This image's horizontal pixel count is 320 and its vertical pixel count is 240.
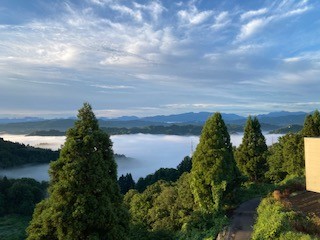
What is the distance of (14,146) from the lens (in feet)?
610

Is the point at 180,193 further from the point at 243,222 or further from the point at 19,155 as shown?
the point at 19,155

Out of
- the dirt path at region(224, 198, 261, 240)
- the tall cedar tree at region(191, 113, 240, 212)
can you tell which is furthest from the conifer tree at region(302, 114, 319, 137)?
the tall cedar tree at region(191, 113, 240, 212)

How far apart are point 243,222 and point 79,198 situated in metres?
14.1

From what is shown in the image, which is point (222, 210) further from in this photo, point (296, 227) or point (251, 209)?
point (296, 227)

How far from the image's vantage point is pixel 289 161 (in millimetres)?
40094

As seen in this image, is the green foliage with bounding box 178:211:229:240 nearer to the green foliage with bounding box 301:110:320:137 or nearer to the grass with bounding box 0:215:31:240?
the green foliage with bounding box 301:110:320:137

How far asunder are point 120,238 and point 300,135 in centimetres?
3251

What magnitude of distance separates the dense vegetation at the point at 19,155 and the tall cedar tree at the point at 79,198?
6741 inches

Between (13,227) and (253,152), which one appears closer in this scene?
(253,152)

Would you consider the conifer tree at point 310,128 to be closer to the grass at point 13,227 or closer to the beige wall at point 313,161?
the beige wall at point 313,161

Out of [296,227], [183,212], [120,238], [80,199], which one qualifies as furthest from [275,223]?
[183,212]

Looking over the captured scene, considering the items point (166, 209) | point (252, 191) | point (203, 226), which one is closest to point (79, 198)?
point (203, 226)

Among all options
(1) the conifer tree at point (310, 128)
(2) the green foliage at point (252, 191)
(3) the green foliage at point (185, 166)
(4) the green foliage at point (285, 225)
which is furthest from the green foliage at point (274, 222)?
(3) the green foliage at point (185, 166)

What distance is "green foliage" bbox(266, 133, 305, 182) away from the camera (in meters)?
38.8
